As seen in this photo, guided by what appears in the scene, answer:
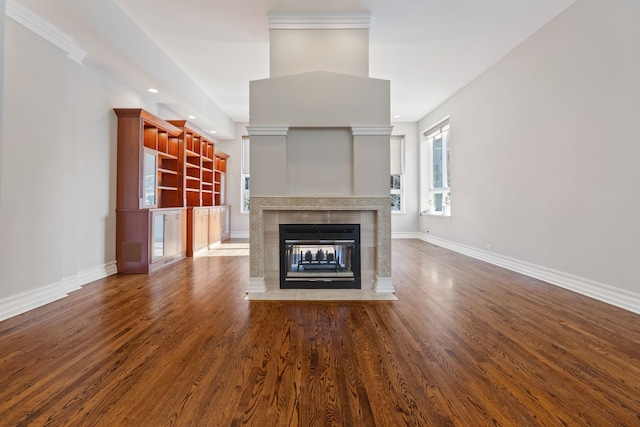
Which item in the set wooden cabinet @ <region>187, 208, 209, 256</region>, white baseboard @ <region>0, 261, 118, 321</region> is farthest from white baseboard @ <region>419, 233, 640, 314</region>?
white baseboard @ <region>0, 261, 118, 321</region>

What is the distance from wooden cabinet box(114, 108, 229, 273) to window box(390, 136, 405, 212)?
505 centimetres

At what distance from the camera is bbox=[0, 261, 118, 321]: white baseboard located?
271 centimetres

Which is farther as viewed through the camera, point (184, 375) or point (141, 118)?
point (141, 118)

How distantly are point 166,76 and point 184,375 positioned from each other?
451cm

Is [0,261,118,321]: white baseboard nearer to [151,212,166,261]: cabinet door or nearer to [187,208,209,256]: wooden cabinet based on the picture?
[151,212,166,261]: cabinet door

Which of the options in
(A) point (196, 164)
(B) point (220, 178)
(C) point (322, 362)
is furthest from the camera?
(B) point (220, 178)

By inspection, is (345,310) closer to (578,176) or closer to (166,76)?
(578,176)

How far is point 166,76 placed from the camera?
15.3 feet

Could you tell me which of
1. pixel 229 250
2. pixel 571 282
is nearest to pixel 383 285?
pixel 571 282

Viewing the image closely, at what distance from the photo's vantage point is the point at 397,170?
28.1 feet

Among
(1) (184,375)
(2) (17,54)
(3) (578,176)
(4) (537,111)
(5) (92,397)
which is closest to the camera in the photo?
(5) (92,397)

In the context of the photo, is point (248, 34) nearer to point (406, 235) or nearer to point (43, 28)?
point (43, 28)

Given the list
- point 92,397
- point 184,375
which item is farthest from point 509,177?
point 92,397

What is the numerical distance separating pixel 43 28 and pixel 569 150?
5947 mm
